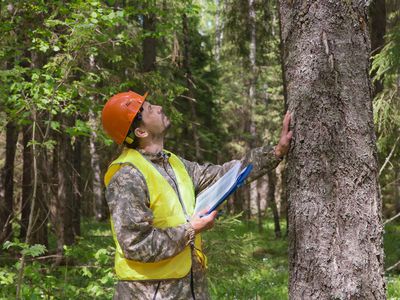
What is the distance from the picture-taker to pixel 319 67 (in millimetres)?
2971

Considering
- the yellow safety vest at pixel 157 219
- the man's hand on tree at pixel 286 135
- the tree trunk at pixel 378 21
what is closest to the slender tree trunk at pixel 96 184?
the tree trunk at pixel 378 21

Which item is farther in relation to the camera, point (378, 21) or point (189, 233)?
point (378, 21)

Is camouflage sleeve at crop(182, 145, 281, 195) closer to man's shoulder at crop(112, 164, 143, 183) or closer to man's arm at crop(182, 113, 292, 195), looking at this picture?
man's arm at crop(182, 113, 292, 195)

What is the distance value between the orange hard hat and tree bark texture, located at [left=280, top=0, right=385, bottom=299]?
1.08 meters

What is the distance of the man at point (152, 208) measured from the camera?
118 inches

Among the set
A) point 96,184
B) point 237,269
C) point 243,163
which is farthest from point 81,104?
point 96,184

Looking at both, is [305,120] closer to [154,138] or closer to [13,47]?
[154,138]

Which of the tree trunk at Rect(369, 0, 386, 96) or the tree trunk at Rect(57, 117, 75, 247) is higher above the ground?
the tree trunk at Rect(369, 0, 386, 96)

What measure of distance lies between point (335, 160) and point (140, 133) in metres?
1.28

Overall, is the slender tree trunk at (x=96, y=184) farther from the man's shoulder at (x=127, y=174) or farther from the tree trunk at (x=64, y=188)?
A: the man's shoulder at (x=127, y=174)

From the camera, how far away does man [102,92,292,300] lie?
9.80 ft

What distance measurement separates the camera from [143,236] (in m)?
2.97

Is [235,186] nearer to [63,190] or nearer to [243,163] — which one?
[243,163]

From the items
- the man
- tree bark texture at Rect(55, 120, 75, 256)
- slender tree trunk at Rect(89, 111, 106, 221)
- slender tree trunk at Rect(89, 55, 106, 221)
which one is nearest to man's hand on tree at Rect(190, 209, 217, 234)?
the man
